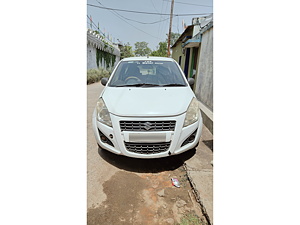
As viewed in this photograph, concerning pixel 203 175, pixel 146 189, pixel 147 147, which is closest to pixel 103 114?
pixel 147 147

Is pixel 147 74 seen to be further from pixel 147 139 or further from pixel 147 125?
pixel 147 139

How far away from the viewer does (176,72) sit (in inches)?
135

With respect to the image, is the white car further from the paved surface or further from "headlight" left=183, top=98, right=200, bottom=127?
the paved surface

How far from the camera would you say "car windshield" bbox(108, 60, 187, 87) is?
3084mm

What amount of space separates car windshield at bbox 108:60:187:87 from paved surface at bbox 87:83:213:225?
1.29 meters

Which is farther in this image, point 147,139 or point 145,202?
point 147,139

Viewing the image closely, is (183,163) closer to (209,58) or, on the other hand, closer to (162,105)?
(162,105)

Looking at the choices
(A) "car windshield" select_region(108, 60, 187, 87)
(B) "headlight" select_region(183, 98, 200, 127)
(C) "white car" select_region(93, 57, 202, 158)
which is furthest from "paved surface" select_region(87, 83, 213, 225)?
(A) "car windshield" select_region(108, 60, 187, 87)

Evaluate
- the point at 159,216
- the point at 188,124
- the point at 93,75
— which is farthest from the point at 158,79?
the point at 93,75

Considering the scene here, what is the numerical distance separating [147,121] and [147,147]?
14.5 inches

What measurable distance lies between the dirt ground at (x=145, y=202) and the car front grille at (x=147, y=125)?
2.33 ft

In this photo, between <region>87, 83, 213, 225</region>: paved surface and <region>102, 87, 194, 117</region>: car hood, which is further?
<region>102, 87, 194, 117</region>: car hood

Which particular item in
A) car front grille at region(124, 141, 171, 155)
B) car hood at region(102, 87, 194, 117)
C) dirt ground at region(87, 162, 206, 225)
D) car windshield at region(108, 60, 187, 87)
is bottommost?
dirt ground at region(87, 162, 206, 225)

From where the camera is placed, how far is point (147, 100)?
2.46 m
